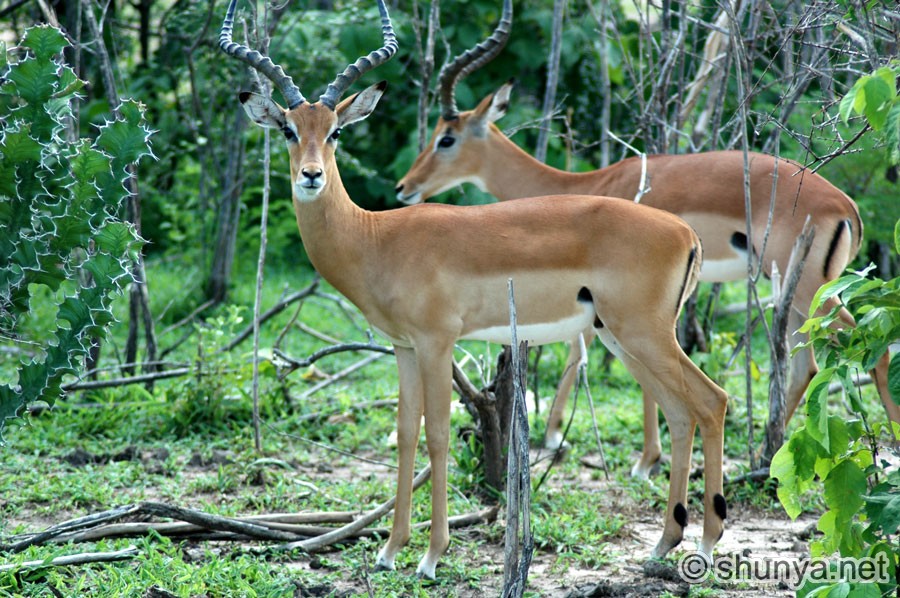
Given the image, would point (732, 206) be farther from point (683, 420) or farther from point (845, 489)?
point (845, 489)

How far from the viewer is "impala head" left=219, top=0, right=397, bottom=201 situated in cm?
393

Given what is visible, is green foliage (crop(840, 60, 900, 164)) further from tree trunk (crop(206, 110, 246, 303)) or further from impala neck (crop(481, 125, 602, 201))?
tree trunk (crop(206, 110, 246, 303))

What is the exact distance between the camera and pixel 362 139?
10352 millimetres

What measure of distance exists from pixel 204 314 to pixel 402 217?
419 centimetres

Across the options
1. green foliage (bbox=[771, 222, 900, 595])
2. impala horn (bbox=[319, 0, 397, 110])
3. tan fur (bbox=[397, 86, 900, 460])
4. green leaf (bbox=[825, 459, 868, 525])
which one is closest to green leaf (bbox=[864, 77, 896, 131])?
green foliage (bbox=[771, 222, 900, 595])

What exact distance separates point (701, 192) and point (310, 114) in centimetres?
226

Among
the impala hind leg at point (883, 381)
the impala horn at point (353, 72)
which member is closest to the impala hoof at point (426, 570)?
the impala horn at point (353, 72)

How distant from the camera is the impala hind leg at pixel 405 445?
3969 millimetres

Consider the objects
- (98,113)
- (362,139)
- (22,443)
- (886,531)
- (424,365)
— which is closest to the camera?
(886,531)

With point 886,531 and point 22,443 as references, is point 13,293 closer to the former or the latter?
point 22,443

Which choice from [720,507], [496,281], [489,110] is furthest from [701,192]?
[720,507]

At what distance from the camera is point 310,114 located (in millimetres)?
3998

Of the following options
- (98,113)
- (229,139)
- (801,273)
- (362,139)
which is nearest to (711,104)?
(801,273)

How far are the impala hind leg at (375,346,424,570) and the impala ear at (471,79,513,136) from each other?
2.25 meters
